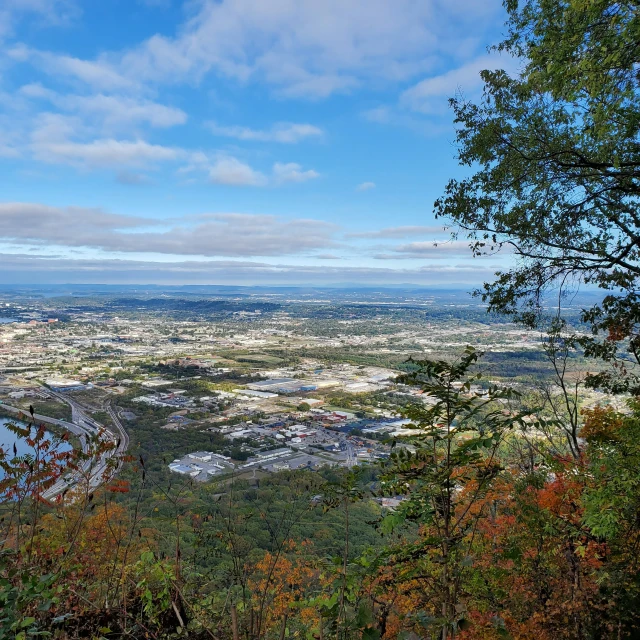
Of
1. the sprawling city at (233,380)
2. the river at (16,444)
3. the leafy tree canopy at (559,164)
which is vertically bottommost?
the sprawling city at (233,380)

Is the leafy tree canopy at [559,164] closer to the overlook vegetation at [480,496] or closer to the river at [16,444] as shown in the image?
the overlook vegetation at [480,496]

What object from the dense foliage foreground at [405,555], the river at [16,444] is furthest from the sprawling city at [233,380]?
the river at [16,444]

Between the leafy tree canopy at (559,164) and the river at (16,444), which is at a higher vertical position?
the leafy tree canopy at (559,164)

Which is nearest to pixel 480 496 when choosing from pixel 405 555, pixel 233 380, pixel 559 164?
pixel 405 555

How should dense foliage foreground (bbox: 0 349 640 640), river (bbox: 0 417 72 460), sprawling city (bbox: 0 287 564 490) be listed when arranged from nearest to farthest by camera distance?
dense foliage foreground (bbox: 0 349 640 640), river (bbox: 0 417 72 460), sprawling city (bbox: 0 287 564 490)

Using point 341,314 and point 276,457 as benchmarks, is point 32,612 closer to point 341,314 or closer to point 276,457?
point 276,457

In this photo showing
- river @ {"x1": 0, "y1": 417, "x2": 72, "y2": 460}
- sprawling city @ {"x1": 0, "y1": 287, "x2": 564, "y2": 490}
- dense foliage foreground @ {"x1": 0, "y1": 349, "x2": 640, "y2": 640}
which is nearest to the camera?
dense foliage foreground @ {"x1": 0, "y1": 349, "x2": 640, "y2": 640}

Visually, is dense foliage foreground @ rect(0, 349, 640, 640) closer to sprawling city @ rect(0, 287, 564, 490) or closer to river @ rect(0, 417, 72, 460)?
river @ rect(0, 417, 72, 460)

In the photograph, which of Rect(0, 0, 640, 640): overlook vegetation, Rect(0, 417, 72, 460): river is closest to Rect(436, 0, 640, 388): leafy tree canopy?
Rect(0, 0, 640, 640): overlook vegetation
